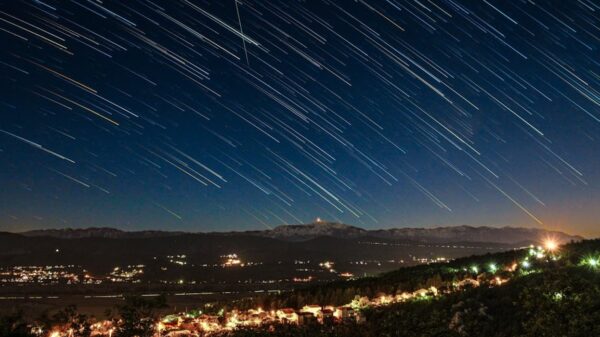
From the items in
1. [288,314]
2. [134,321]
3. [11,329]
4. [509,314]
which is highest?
[288,314]

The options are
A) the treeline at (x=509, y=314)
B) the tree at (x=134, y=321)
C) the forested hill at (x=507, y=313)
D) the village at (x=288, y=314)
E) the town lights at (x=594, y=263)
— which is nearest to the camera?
the treeline at (x=509, y=314)

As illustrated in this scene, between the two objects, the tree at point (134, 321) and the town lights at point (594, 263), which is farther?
the town lights at point (594, 263)

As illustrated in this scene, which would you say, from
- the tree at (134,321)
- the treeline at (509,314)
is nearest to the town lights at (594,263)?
the treeline at (509,314)

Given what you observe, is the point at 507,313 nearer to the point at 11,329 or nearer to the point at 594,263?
the point at 594,263

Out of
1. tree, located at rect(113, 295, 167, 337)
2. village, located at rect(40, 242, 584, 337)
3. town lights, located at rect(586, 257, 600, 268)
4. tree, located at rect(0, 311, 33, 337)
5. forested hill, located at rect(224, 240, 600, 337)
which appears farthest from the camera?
village, located at rect(40, 242, 584, 337)

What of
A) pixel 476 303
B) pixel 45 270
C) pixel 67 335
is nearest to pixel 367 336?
pixel 476 303

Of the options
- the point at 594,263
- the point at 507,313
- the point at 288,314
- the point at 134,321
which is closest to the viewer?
the point at 507,313

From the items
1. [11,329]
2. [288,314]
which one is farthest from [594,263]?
[11,329]

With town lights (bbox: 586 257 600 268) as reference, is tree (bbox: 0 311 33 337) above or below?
below

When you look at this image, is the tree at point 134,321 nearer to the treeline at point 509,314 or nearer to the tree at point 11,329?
the tree at point 11,329

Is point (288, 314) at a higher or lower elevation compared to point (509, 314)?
higher

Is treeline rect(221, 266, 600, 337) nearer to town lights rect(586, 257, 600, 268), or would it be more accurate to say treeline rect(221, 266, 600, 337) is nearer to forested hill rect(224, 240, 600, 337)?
forested hill rect(224, 240, 600, 337)

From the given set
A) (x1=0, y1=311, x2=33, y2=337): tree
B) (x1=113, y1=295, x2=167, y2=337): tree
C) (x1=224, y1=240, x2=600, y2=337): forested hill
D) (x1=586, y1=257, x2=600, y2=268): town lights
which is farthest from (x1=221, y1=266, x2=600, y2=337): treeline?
(x1=0, y1=311, x2=33, y2=337): tree
